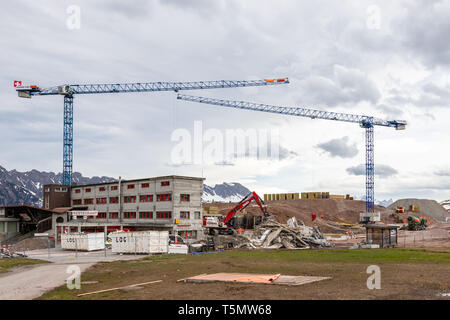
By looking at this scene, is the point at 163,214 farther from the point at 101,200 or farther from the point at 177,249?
the point at 177,249

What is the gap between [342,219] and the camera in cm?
13462

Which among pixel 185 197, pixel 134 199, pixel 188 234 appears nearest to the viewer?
pixel 188 234

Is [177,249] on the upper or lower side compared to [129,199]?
lower

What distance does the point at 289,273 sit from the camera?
86.7 ft

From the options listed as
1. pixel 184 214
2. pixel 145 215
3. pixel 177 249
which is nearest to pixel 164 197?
pixel 184 214

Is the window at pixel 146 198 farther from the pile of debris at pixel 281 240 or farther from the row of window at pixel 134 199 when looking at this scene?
the pile of debris at pixel 281 240

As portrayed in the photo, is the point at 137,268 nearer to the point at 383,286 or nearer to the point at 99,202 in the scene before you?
the point at 383,286

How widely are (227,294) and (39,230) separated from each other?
71.2 m

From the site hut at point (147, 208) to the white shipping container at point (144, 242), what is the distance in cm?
1460

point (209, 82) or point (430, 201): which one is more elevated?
point (209, 82)

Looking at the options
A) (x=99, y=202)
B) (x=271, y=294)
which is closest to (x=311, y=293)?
(x=271, y=294)

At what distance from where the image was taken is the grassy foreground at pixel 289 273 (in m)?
18.8

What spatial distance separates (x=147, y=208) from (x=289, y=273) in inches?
1832
